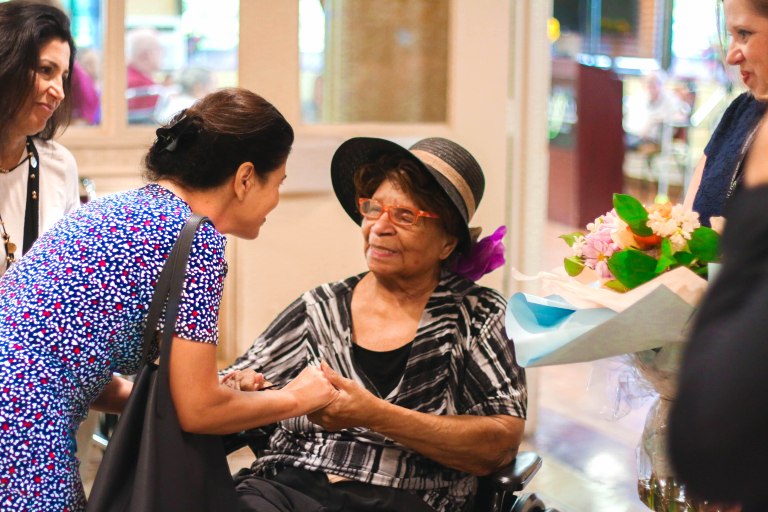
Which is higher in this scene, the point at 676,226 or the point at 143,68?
the point at 143,68

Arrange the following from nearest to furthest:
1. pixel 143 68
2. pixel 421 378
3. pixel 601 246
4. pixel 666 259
→ pixel 666 259 → pixel 601 246 → pixel 421 378 → pixel 143 68

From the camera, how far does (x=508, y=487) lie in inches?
87.6

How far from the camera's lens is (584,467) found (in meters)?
4.36

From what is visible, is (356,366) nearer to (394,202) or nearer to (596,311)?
(394,202)

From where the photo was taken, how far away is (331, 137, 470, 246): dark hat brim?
2320 mm

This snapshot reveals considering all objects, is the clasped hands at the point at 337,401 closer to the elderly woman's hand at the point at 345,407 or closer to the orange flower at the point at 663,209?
the elderly woman's hand at the point at 345,407

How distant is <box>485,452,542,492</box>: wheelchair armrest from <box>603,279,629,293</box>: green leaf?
678 mm

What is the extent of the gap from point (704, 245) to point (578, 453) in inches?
119

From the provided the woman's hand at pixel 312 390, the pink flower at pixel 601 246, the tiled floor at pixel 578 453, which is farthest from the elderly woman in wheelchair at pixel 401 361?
the tiled floor at pixel 578 453

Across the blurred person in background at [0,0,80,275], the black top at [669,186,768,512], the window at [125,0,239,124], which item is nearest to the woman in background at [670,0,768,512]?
the black top at [669,186,768,512]

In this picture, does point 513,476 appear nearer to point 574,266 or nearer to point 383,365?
point 383,365

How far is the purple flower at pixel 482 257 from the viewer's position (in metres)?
2.45

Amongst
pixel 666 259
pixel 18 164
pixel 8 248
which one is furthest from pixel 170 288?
pixel 18 164

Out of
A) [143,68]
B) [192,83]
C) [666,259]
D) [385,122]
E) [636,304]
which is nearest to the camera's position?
[636,304]
